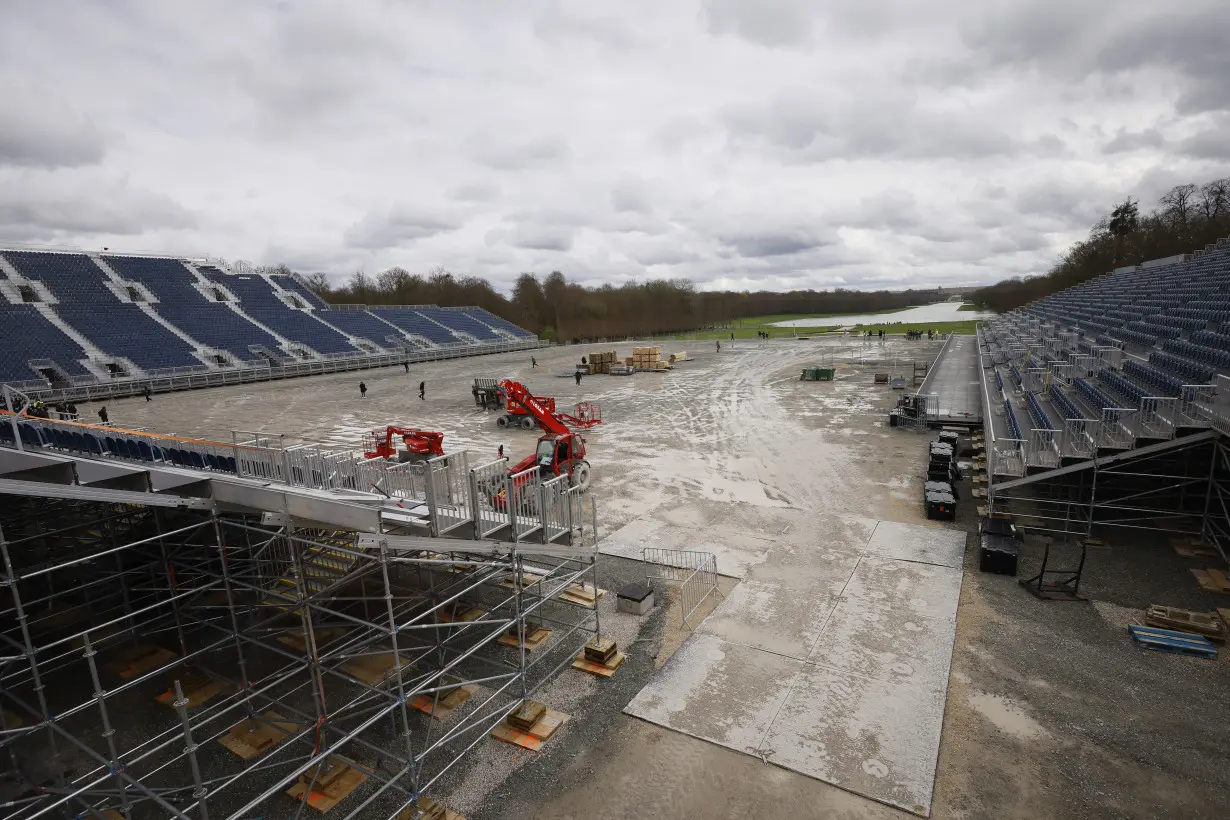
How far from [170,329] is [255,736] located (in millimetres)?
48680

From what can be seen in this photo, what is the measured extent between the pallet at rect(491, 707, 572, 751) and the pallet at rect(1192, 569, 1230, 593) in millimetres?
11354

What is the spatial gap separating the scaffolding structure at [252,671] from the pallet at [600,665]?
0.22m

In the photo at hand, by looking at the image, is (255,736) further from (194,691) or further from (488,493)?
(488,493)

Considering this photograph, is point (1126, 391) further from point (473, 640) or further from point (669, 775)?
point (473, 640)

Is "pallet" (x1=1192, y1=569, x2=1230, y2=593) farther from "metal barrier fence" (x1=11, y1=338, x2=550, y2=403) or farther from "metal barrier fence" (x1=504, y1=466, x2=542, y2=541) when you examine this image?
"metal barrier fence" (x1=11, y1=338, x2=550, y2=403)

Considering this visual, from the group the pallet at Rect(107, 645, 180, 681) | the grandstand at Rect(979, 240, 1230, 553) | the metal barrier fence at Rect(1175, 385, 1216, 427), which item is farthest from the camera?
the grandstand at Rect(979, 240, 1230, 553)

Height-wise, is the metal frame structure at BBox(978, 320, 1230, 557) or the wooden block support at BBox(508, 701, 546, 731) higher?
the metal frame structure at BBox(978, 320, 1230, 557)

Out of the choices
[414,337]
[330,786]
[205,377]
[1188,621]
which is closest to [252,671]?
[330,786]

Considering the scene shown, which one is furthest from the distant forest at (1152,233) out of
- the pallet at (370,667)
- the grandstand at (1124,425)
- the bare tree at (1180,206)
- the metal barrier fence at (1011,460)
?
the pallet at (370,667)

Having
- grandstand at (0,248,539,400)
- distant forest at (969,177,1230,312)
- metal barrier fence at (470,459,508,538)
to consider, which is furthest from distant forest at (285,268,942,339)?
metal barrier fence at (470,459,508,538)

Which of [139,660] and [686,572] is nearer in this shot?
[139,660]

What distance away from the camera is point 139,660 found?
9742mm

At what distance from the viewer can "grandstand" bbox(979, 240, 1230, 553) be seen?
11797 mm

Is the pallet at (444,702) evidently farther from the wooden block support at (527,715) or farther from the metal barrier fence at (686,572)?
the metal barrier fence at (686,572)
